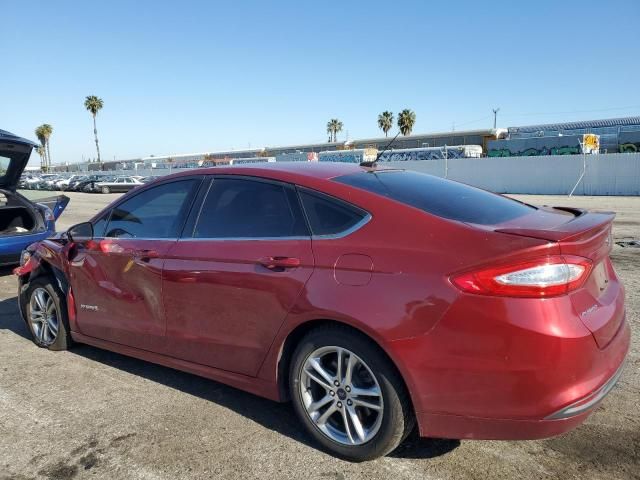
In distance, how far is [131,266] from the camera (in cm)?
382

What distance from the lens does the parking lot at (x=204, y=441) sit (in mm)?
2812

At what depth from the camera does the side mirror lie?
4.26 metres

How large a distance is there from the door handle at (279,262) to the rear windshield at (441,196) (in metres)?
0.57

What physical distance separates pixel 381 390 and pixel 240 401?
1363 millimetres

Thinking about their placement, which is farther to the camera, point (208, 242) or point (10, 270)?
point (10, 270)

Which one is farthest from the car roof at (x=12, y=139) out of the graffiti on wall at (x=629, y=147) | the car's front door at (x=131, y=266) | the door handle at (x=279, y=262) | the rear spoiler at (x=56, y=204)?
the graffiti on wall at (x=629, y=147)

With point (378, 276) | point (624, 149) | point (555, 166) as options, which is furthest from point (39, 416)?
point (624, 149)

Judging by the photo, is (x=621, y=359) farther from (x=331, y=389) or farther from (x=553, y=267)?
(x=331, y=389)

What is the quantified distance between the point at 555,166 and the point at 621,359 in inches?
1022

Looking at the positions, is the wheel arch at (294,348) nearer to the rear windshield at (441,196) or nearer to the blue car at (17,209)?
the rear windshield at (441,196)

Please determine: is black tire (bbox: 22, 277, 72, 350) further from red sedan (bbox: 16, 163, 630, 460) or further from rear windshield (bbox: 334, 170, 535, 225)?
rear windshield (bbox: 334, 170, 535, 225)

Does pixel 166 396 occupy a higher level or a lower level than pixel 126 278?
lower

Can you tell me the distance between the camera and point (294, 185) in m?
3.23

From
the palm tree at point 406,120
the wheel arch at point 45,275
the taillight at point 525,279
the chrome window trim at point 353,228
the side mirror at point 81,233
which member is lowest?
the wheel arch at point 45,275
